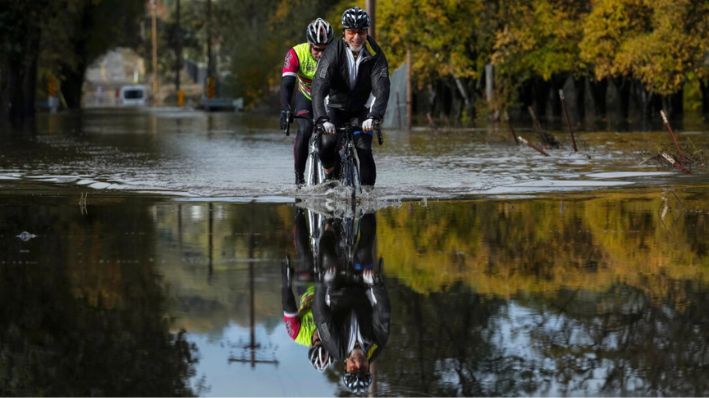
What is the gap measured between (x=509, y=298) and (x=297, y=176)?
9.06 m

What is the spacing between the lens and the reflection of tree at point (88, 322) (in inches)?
291

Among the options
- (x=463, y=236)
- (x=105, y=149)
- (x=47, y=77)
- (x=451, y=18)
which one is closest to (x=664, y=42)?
(x=451, y=18)

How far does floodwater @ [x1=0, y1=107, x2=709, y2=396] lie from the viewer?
752 cm

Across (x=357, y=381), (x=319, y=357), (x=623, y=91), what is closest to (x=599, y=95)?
(x=623, y=91)

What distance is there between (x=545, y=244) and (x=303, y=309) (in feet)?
13.2

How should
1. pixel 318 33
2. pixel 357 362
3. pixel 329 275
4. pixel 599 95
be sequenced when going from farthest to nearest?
pixel 599 95
pixel 318 33
pixel 329 275
pixel 357 362

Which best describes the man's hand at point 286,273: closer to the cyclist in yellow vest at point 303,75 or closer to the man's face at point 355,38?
the man's face at point 355,38

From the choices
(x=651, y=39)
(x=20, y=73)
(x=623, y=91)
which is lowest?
(x=623, y=91)

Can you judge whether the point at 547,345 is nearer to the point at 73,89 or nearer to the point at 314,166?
the point at 314,166

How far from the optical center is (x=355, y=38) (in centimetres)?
1584

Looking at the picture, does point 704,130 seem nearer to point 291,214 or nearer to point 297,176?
point 297,176

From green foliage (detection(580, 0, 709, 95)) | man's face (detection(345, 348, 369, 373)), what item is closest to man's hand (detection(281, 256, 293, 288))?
man's face (detection(345, 348, 369, 373))

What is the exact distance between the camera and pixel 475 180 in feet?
69.4

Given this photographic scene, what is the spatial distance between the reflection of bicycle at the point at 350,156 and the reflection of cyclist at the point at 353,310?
3.38m
